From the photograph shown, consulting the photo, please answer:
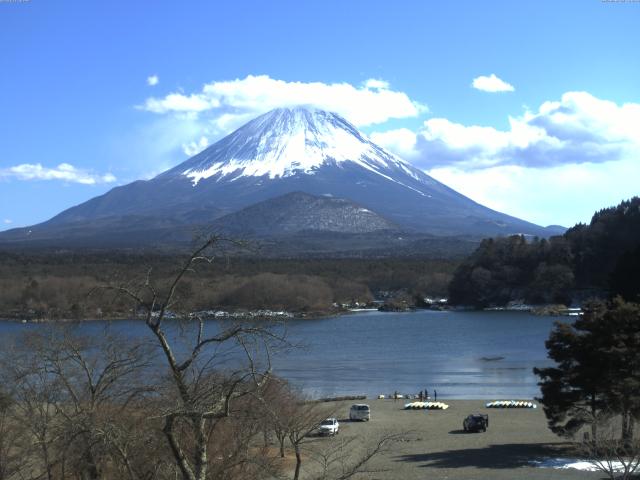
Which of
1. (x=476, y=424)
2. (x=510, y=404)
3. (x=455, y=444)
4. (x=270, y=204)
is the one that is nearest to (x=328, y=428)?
(x=455, y=444)

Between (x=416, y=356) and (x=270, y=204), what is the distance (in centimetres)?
11933

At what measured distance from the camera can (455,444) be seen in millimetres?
16938

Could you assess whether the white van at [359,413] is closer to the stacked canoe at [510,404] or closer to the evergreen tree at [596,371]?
the stacked canoe at [510,404]

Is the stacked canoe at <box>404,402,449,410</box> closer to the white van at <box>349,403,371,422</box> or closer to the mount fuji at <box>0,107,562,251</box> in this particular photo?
the white van at <box>349,403,371,422</box>

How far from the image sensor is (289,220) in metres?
154

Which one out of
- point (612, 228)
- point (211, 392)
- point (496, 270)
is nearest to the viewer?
point (211, 392)

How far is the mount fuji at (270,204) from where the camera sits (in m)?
145

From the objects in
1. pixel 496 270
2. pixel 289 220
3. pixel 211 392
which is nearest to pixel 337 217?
pixel 289 220

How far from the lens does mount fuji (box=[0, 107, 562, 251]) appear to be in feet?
477

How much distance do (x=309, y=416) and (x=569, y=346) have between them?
510cm

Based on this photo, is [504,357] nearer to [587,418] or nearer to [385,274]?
[587,418]

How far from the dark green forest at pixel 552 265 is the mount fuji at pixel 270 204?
59825 mm

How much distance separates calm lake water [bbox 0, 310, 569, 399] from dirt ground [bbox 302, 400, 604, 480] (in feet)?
8.93

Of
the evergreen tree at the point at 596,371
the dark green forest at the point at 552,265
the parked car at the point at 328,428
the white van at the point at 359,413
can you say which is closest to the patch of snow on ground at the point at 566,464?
the evergreen tree at the point at 596,371
